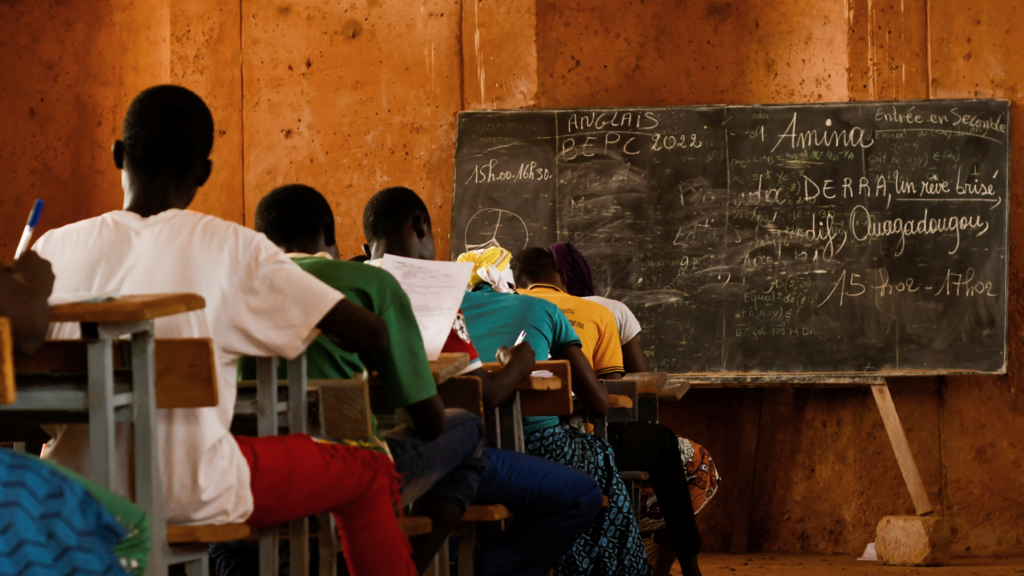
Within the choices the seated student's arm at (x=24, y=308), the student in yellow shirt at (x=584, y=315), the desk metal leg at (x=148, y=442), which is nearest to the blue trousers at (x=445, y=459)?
the desk metal leg at (x=148, y=442)

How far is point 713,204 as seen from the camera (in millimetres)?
4871

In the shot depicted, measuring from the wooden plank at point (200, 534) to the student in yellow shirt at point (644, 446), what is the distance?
201 centimetres

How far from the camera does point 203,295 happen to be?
160cm

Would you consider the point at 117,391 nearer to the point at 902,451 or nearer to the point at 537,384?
the point at 537,384

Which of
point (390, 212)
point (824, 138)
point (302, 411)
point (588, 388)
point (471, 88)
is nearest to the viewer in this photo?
point (302, 411)

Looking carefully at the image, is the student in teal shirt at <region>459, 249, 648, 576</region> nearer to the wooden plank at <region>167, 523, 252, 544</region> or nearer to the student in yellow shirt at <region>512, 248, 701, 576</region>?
the student in yellow shirt at <region>512, 248, 701, 576</region>

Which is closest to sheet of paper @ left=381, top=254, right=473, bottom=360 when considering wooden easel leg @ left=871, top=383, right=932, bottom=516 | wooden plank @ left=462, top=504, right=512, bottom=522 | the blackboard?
wooden plank @ left=462, top=504, right=512, bottom=522

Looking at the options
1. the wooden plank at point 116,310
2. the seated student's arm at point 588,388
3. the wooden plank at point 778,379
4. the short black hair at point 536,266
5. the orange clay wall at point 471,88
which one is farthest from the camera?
the orange clay wall at point 471,88

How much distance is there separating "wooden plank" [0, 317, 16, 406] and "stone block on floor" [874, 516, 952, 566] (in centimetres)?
408

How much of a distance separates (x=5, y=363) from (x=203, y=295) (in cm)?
51

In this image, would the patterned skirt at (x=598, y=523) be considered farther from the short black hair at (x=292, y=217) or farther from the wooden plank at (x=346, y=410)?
the wooden plank at (x=346, y=410)

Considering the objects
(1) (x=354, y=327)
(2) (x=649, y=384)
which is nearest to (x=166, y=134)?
(1) (x=354, y=327)

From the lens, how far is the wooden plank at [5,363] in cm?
110

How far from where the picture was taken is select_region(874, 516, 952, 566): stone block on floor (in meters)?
4.41
